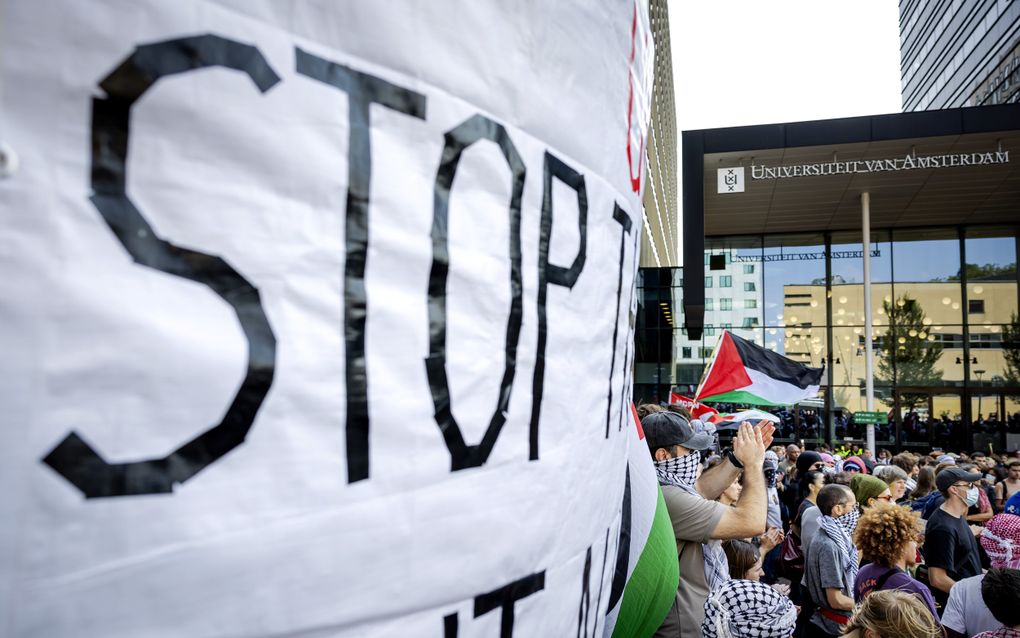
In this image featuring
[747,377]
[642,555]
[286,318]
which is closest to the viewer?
[286,318]

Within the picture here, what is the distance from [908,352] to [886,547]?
62.0 feet

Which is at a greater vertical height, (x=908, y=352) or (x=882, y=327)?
(x=882, y=327)

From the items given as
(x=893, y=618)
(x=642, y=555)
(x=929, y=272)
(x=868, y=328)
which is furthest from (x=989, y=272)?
(x=642, y=555)

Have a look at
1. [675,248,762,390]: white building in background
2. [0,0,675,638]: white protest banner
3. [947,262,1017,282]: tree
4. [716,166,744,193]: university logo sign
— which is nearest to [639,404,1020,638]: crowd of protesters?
[0,0,675,638]: white protest banner

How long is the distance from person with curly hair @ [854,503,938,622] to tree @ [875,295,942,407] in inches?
726

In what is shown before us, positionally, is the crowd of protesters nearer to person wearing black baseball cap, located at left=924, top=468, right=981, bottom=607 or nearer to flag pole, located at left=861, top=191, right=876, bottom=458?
person wearing black baseball cap, located at left=924, top=468, right=981, bottom=607

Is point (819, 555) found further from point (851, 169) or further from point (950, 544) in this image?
point (851, 169)

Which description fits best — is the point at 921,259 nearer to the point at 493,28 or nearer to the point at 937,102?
the point at 493,28

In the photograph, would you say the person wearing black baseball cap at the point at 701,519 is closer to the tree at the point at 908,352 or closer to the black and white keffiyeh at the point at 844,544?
the black and white keffiyeh at the point at 844,544

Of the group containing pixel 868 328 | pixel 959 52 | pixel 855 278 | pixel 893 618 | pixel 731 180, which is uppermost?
pixel 959 52

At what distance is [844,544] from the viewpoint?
3.70m

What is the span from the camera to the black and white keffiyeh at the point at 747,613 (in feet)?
7.45

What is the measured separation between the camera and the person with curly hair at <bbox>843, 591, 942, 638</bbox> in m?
2.36

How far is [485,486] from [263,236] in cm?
41
